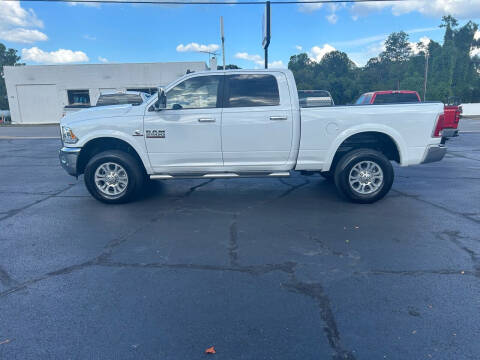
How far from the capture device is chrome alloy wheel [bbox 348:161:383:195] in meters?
5.99

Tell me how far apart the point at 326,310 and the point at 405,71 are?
99.9m

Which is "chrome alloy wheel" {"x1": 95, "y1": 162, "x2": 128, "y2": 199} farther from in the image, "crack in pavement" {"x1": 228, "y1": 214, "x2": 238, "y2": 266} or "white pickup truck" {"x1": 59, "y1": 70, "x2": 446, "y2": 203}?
"crack in pavement" {"x1": 228, "y1": 214, "x2": 238, "y2": 266}

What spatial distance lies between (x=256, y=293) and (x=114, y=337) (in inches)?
48.8

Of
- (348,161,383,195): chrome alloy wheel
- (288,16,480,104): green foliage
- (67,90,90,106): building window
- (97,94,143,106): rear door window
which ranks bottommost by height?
(348,161,383,195): chrome alloy wheel

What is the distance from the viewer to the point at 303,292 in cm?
327

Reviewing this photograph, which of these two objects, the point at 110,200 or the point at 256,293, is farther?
the point at 110,200

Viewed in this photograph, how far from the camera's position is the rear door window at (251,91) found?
19.3 feet

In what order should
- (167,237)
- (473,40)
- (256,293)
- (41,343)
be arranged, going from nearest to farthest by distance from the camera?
1. (41,343)
2. (256,293)
3. (167,237)
4. (473,40)

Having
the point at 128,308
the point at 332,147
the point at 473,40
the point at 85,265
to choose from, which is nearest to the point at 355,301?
the point at 128,308

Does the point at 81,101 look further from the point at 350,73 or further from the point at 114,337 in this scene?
the point at 350,73

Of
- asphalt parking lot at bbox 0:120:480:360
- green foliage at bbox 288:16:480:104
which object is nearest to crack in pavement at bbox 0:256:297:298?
asphalt parking lot at bbox 0:120:480:360

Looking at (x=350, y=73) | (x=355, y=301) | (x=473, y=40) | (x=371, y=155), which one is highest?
(x=473, y=40)

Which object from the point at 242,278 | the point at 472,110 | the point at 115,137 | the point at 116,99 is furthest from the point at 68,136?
the point at 472,110

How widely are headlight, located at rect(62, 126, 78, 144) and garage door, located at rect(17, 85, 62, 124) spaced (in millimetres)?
39738
